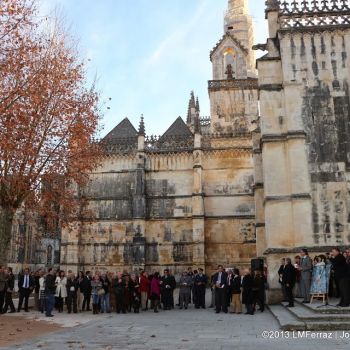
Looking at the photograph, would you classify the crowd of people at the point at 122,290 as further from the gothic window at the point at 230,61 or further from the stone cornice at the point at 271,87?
the gothic window at the point at 230,61

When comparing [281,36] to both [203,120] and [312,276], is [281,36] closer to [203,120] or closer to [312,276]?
[312,276]

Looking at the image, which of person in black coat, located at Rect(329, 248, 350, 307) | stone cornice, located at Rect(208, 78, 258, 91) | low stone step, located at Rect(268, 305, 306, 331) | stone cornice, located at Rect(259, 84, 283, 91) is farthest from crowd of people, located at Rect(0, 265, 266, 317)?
stone cornice, located at Rect(208, 78, 258, 91)

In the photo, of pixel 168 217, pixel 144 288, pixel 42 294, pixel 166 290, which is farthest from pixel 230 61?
pixel 42 294

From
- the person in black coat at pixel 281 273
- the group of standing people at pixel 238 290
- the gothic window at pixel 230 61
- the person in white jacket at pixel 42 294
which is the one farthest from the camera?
the gothic window at pixel 230 61

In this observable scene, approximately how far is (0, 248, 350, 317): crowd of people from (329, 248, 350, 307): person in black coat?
152 cm

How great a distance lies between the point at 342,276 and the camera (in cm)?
1045

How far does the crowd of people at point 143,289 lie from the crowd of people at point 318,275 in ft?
0.09

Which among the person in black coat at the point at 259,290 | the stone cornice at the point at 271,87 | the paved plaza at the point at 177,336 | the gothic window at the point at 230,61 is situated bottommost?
the paved plaza at the point at 177,336

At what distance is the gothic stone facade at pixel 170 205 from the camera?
29.2m

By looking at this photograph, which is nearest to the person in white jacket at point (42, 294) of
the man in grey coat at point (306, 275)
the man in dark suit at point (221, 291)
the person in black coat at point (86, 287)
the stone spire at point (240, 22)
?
the person in black coat at point (86, 287)

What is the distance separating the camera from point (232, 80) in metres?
35.2

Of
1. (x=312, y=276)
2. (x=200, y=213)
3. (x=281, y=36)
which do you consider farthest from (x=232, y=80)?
(x=312, y=276)

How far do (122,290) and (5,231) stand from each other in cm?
465

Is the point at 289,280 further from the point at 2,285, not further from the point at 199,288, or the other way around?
the point at 2,285
